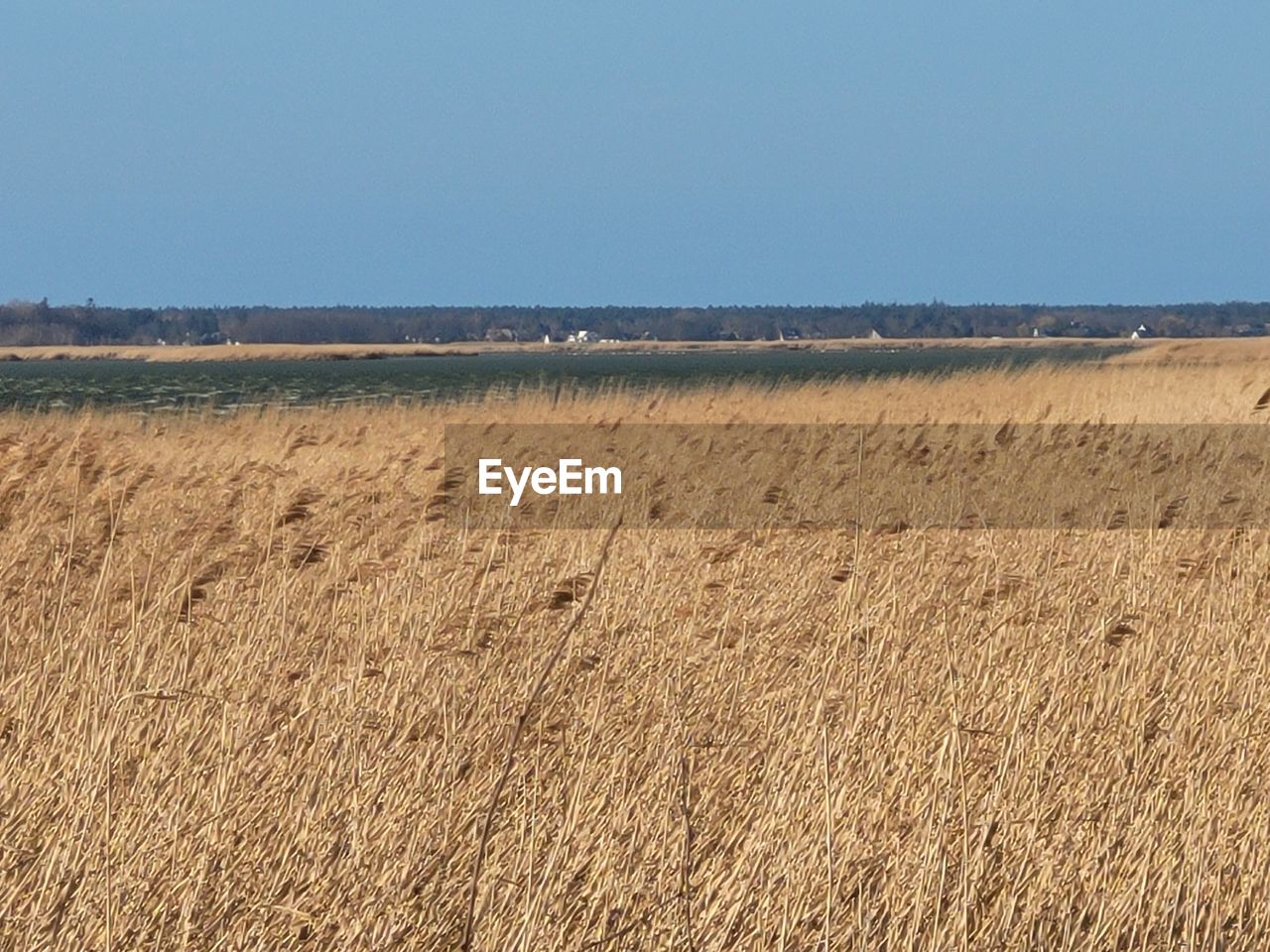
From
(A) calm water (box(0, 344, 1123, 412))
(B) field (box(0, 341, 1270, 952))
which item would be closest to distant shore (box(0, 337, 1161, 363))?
(A) calm water (box(0, 344, 1123, 412))

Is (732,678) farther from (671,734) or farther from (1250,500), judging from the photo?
(1250,500)

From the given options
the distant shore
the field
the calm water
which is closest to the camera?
the field

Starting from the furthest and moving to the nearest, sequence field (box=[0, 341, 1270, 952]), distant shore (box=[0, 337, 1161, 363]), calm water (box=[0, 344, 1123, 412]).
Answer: distant shore (box=[0, 337, 1161, 363]), calm water (box=[0, 344, 1123, 412]), field (box=[0, 341, 1270, 952])

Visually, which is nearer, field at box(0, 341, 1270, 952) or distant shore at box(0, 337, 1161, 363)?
field at box(0, 341, 1270, 952)

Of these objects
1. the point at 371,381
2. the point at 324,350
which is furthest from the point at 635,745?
the point at 324,350

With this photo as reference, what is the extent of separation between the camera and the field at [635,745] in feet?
11.4

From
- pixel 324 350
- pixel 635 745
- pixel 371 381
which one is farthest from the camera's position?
pixel 324 350

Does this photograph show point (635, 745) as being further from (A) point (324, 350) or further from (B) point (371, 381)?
(A) point (324, 350)

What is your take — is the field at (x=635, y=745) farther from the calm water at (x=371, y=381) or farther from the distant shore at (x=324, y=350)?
the distant shore at (x=324, y=350)

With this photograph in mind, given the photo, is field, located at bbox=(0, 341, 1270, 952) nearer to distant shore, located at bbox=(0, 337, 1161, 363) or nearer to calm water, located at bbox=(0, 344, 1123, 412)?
calm water, located at bbox=(0, 344, 1123, 412)

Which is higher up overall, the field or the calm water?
the field

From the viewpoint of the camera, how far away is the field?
11.4ft

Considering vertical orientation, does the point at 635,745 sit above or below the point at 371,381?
above

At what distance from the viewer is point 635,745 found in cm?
445
